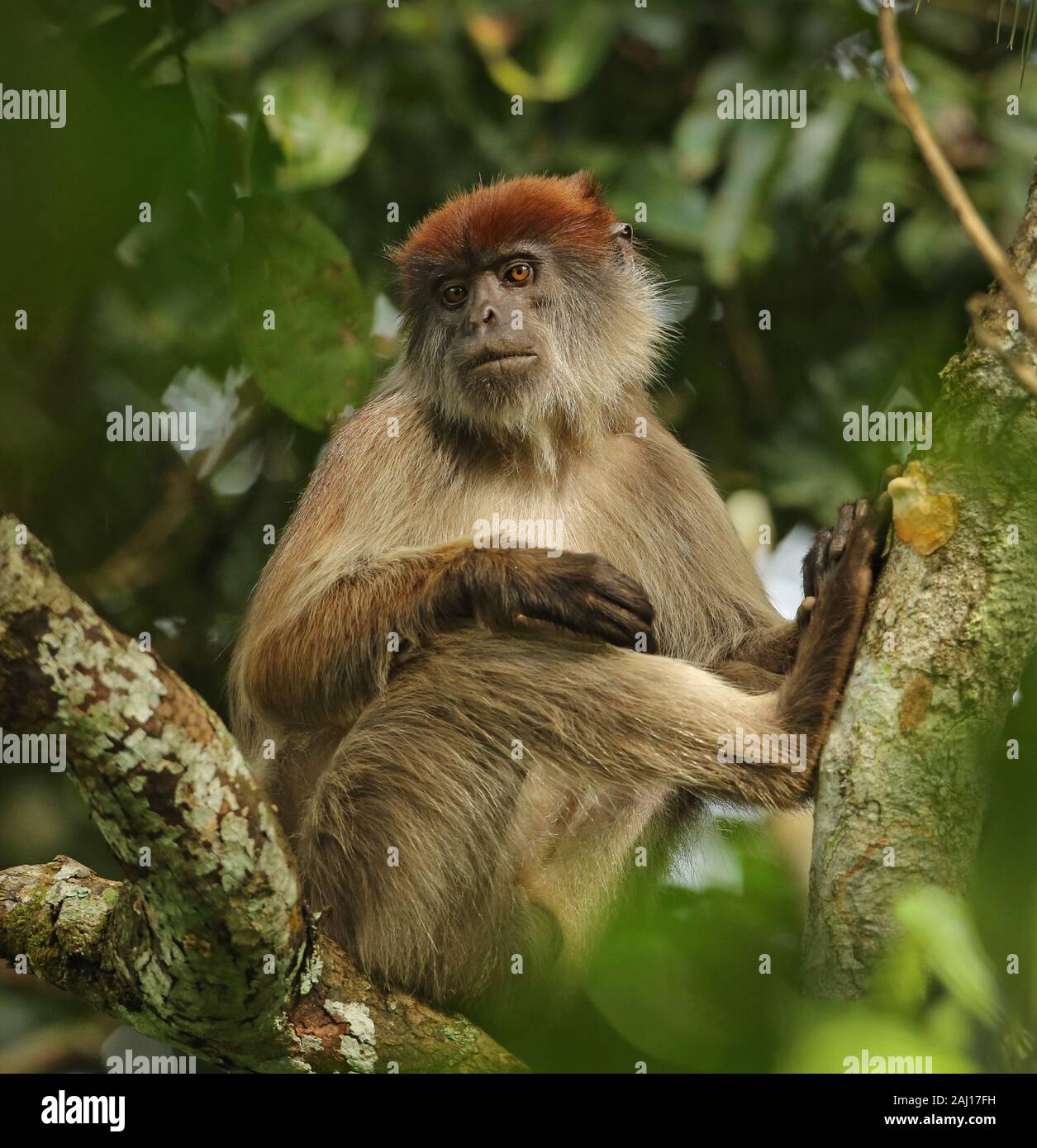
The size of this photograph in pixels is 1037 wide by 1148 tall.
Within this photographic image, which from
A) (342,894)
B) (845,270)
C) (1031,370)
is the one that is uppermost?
(845,270)

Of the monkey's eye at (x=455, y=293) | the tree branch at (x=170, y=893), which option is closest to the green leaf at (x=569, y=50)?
the monkey's eye at (x=455, y=293)

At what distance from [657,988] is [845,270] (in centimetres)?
601

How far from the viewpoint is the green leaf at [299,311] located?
5.62 metres

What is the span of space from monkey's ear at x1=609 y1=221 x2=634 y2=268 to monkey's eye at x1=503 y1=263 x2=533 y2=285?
60 cm

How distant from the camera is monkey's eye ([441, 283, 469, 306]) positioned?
240 inches

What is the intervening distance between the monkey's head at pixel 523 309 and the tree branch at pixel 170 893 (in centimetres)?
254

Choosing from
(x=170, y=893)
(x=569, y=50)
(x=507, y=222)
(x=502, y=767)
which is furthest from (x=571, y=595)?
(x=569, y=50)

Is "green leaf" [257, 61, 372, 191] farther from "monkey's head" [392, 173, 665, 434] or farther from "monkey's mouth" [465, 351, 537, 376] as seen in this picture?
"monkey's mouth" [465, 351, 537, 376]

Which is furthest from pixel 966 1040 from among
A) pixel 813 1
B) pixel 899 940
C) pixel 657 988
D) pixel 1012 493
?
pixel 813 1

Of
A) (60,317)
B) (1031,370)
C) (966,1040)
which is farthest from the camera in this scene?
(60,317)

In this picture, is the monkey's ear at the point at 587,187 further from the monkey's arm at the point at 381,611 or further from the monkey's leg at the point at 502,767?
the monkey's leg at the point at 502,767

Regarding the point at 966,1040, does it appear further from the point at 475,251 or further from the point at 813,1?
the point at 813,1

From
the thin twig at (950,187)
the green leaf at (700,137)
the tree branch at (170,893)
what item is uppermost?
the green leaf at (700,137)

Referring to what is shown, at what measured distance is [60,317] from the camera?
20.9ft
